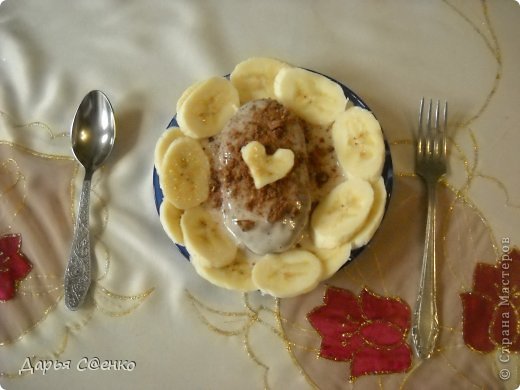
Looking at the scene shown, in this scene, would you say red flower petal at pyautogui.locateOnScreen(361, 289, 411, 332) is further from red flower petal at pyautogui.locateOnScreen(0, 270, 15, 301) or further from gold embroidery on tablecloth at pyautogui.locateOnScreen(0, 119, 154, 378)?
red flower petal at pyautogui.locateOnScreen(0, 270, 15, 301)

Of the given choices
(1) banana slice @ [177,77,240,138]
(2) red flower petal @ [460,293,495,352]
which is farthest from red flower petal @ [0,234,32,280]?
(2) red flower petal @ [460,293,495,352]

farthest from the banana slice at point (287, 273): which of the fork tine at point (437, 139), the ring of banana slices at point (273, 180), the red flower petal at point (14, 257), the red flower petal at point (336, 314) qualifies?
the red flower petal at point (14, 257)

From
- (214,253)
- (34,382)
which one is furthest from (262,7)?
(34,382)

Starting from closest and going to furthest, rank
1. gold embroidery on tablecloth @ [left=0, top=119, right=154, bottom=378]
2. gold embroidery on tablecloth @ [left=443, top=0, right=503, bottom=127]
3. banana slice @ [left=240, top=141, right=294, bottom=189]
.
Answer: banana slice @ [left=240, top=141, right=294, bottom=189]
gold embroidery on tablecloth @ [left=0, top=119, right=154, bottom=378]
gold embroidery on tablecloth @ [left=443, top=0, right=503, bottom=127]

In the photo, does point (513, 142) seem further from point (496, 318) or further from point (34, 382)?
point (34, 382)

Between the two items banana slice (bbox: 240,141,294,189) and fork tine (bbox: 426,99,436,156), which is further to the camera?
fork tine (bbox: 426,99,436,156)
